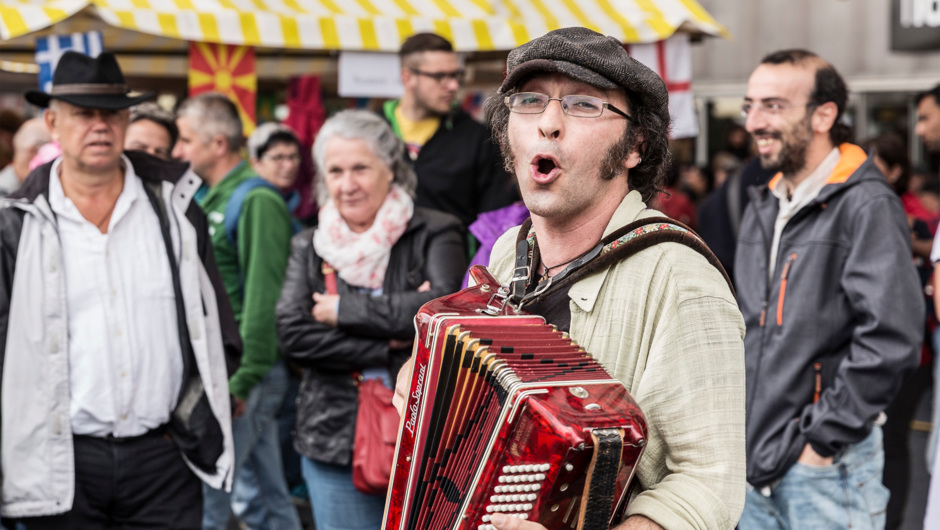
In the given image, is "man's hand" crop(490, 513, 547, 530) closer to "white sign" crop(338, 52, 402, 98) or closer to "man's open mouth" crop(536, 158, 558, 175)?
"man's open mouth" crop(536, 158, 558, 175)

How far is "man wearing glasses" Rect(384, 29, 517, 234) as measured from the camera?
15.9 ft

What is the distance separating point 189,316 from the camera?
3785mm

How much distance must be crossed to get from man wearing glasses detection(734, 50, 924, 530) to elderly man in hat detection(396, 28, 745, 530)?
157 centimetres

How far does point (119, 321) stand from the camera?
362 cm

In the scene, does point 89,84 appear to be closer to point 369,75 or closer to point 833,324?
point 833,324

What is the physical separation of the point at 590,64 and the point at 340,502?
2.34 meters

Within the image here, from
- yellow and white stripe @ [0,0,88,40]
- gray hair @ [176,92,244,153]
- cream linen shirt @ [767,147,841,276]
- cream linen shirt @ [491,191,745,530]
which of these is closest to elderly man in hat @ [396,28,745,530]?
cream linen shirt @ [491,191,745,530]

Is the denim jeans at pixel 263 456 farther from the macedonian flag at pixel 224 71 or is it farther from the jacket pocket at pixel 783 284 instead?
the jacket pocket at pixel 783 284

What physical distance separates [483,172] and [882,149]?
2.59 m

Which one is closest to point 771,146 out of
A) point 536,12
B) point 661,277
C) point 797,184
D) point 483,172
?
point 797,184

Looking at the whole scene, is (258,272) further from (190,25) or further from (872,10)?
(872,10)

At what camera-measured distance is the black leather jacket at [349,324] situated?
3.79 metres

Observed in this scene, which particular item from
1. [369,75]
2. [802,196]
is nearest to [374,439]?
[802,196]

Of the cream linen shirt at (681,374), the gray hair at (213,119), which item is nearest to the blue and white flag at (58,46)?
the gray hair at (213,119)
